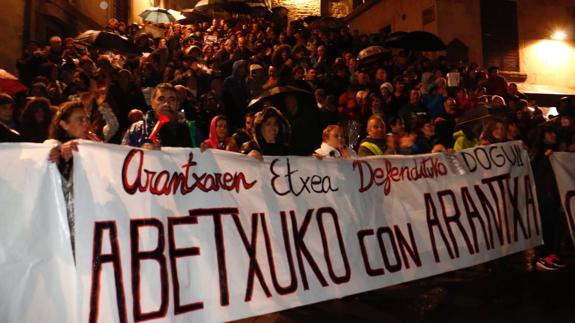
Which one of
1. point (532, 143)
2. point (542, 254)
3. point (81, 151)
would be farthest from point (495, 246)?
point (81, 151)

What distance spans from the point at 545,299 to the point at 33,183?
4550mm

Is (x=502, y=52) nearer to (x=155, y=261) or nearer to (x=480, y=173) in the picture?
(x=480, y=173)

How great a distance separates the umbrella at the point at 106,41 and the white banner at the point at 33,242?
27.5ft

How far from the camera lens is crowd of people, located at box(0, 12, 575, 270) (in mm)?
4750

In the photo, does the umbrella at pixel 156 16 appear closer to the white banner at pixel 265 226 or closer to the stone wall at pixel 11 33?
the stone wall at pixel 11 33

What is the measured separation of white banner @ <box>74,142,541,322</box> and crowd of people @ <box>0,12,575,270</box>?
10.4 inches

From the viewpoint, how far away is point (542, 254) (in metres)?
6.30

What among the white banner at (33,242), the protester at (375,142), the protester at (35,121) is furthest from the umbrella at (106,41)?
the white banner at (33,242)

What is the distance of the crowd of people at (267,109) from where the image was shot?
187 inches

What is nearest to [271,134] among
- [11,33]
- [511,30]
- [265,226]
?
[265,226]

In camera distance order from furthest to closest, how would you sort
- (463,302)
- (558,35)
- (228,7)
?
1. (228,7)
2. (558,35)
3. (463,302)

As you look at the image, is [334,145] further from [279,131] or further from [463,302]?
[463,302]

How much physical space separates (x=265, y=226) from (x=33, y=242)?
5.31 ft

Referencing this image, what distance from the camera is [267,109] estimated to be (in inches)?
198
